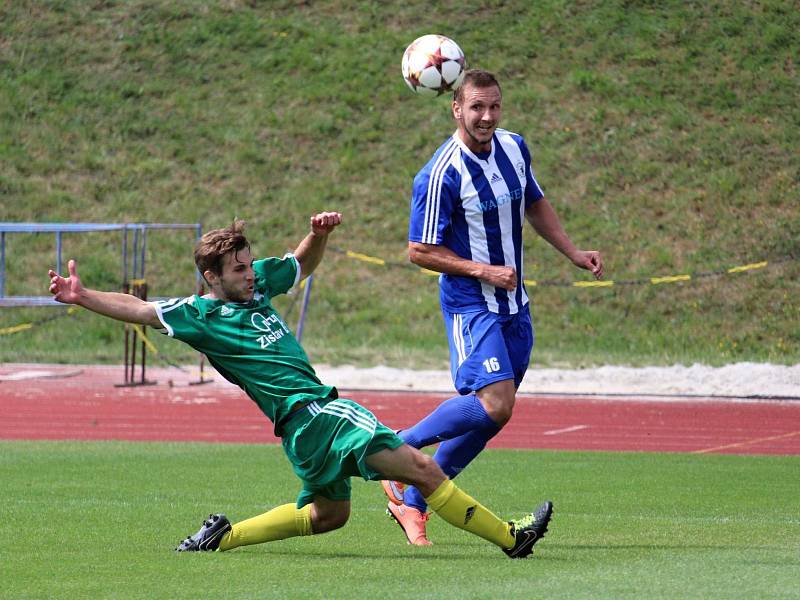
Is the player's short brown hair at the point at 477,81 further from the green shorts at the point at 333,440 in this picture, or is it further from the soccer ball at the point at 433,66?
the green shorts at the point at 333,440

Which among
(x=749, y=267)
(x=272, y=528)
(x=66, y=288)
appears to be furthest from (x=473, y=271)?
(x=749, y=267)

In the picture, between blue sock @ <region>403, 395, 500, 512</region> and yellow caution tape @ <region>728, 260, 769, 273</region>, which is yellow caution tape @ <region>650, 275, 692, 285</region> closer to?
yellow caution tape @ <region>728, 260, 769, 273</region>

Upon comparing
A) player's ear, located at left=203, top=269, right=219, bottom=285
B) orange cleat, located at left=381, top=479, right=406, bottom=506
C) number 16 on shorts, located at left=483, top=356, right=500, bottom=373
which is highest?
player's ear, located at left=203, top=269, right=219, bottom=285

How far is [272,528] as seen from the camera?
650 cm

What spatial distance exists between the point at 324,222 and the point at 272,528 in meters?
1.42

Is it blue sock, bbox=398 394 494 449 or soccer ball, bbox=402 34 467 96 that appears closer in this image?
blue sock, bbox=398 394 494 449

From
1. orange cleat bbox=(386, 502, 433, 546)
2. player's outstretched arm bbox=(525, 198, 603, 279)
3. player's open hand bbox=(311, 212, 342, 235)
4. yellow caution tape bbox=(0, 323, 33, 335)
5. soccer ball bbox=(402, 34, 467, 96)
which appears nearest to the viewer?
player's open hand bbox=(311, 212, 342, 235)

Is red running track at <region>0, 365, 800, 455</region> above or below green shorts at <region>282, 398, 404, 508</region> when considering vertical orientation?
below

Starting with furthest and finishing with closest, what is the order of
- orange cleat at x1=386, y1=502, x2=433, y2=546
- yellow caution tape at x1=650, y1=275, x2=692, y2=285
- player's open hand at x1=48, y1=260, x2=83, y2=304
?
1. yellow caution tape at x1=650, y1=275, x2=692, y2=285
2. orange cleat at x1=386, y1=502, x2=433, y2=546
3. player's open hand at x1=48, y1=260, x2=83, y2=304

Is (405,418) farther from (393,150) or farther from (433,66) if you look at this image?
(393,150)

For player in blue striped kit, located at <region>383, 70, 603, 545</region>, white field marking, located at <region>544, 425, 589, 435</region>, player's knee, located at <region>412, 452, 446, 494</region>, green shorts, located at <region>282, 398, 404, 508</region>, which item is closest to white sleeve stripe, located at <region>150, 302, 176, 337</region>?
green shorts, located at <region>282, 398, 404, 508</region>

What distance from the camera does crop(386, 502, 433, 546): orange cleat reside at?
22.4ft

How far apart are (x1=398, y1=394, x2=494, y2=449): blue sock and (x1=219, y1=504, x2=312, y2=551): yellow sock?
798 mm

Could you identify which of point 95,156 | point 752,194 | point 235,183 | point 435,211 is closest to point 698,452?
point 435,211
